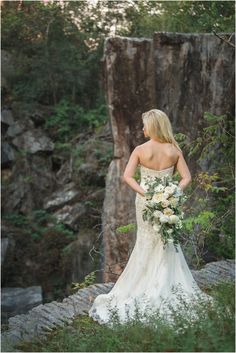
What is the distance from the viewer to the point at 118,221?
38.3 feet

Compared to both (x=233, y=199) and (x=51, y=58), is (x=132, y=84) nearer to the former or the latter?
(x=233, y=199)

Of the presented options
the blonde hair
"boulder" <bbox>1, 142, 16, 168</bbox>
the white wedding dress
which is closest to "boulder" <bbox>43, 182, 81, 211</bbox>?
"boulder" <bbox>1, 142, 16, 168</bbox>

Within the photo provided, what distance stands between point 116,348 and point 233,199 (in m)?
6.37

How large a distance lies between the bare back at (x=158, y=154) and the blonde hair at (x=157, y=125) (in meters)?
0.09

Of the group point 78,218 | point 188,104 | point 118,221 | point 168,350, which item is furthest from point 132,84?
point 168,350

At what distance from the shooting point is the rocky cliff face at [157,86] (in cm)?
1148

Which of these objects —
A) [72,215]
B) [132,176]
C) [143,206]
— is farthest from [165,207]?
[72,215]

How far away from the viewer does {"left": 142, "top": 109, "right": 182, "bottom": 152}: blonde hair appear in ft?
21.3

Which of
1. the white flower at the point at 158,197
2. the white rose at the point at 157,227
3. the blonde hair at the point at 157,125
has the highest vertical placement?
the blonde hair at the point at 157,125

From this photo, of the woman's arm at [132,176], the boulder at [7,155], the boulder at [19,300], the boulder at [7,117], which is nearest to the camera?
the woman's arm at [132,176]

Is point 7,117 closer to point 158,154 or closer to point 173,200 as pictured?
point 158,154

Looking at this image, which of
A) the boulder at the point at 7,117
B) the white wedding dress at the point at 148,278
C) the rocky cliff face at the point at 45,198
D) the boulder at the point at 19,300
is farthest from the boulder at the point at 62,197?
the white wedding dress at the point at 148,278

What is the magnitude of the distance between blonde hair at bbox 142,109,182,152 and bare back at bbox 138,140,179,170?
0.09m

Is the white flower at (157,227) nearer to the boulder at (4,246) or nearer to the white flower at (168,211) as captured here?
the white flower at (168,211)
